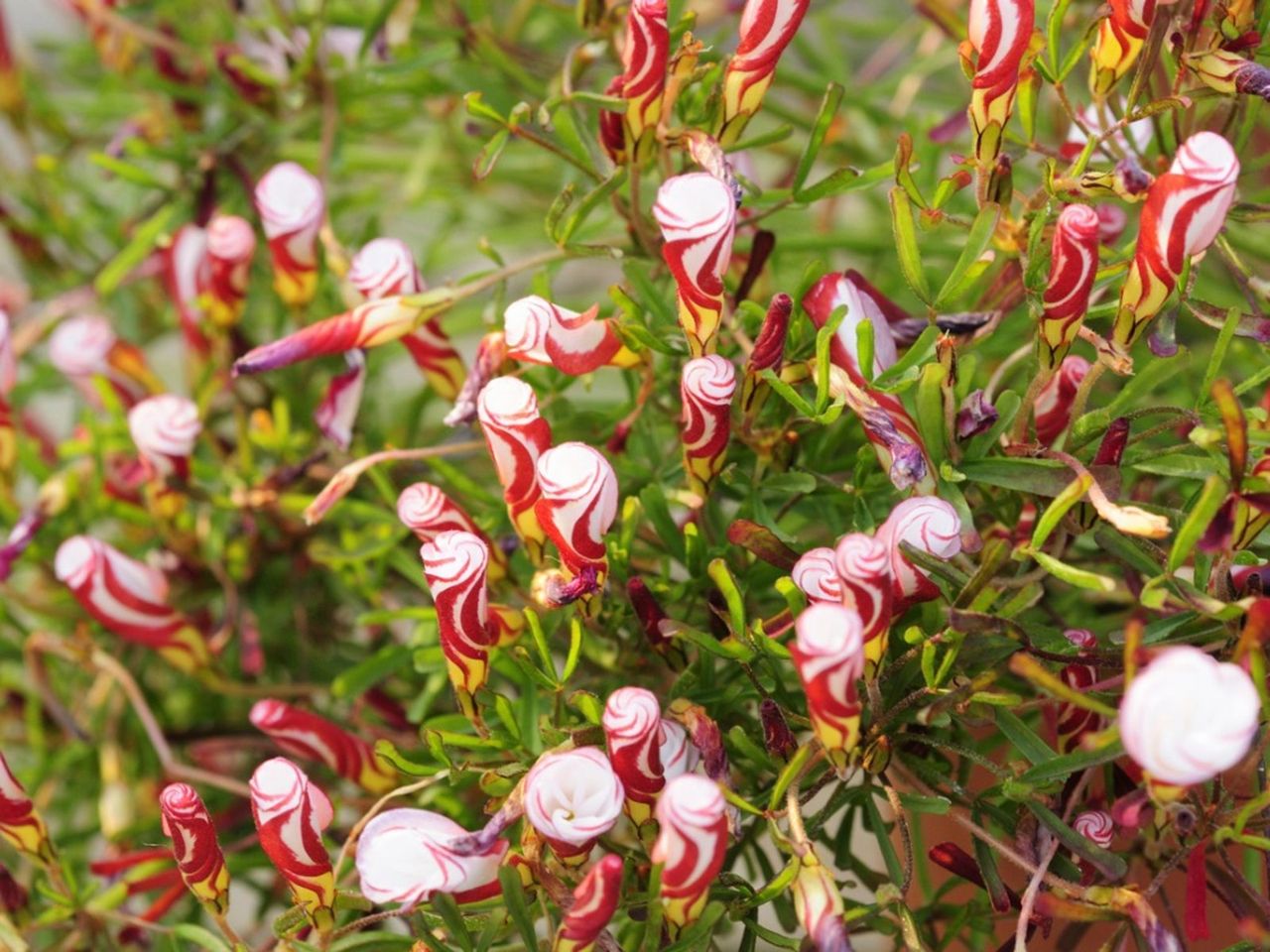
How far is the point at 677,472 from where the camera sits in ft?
1.27

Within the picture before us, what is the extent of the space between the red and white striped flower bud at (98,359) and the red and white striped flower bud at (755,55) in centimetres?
25

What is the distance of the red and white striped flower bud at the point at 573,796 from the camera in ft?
0.93

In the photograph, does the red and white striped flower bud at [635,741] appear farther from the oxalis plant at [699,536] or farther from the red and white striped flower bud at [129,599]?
the red and white striped flower bud at [129,599]

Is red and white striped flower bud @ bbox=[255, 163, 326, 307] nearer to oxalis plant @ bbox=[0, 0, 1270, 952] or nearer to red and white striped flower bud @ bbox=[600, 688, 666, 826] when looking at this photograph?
oxalis plant @ bbox=[0, 0, 1270, 952]

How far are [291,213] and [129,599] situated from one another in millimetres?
128

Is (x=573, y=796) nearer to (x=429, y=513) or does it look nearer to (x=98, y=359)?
(x=429, y=513)

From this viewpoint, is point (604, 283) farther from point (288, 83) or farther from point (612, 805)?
point (612, 805)

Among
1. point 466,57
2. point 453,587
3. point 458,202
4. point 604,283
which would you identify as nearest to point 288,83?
point 466,57

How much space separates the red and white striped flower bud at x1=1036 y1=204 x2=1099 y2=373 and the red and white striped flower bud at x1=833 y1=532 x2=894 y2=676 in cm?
6

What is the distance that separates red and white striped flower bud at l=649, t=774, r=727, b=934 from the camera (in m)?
0.26

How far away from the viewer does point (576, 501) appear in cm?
31

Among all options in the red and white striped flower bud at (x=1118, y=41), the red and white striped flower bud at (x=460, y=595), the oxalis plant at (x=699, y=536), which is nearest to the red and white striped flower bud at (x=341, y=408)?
the oxalis plant at (x=699, y=536)

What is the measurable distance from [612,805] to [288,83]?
0.33 meters

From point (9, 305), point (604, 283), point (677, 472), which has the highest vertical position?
point (677, 472)
